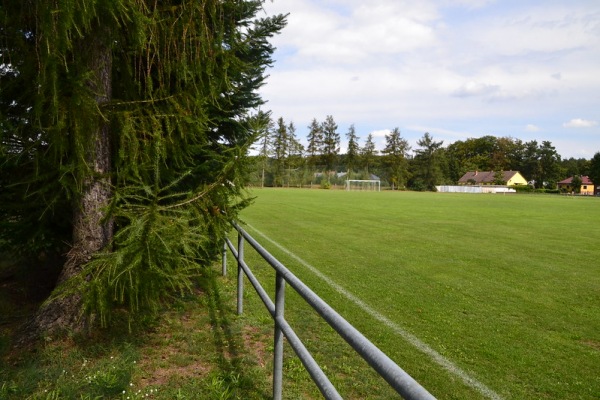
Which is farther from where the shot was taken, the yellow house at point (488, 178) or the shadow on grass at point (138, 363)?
the yellow house at point (488, 178)

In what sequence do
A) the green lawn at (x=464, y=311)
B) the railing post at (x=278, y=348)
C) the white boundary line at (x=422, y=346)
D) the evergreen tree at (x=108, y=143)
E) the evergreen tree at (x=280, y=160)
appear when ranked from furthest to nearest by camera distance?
the evergreen tree at (x=280, y=160)
the green lawn at (x=464, y=311)
the white boundary line at (x=422, y=346)
the evergreen tree at (x=108, y=143)
the railing post at (x=278, y=348)

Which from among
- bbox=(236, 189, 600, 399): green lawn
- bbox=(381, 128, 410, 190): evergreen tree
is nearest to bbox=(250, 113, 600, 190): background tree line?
bbox=(381, 128, 410, 190): evergreen tree

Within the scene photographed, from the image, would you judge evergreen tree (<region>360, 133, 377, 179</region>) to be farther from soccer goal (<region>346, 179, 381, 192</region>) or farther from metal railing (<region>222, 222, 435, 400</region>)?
metal railing (<region>222, 222, 435, 400</region>)

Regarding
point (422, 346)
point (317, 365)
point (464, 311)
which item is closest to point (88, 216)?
point (317, 365)

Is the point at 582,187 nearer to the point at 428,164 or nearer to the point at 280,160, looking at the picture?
the point at 428,164

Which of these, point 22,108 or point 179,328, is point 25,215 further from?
point 179,328

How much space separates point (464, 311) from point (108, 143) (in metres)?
4.75

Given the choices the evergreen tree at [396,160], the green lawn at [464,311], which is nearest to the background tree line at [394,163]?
the evergreen tree at [396,160]

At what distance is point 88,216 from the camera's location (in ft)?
12.1

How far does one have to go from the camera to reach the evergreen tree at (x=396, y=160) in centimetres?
9200

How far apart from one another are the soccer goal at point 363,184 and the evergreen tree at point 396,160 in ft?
28.7

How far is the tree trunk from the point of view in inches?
145

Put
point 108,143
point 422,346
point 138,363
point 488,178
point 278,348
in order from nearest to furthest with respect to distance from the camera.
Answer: point 278,348 → point 138,363 → point 108,143 → point 422,346 → point 488,178

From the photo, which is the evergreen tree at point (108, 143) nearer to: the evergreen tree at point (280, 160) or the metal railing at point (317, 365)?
the metal railing at point (317, 365)
